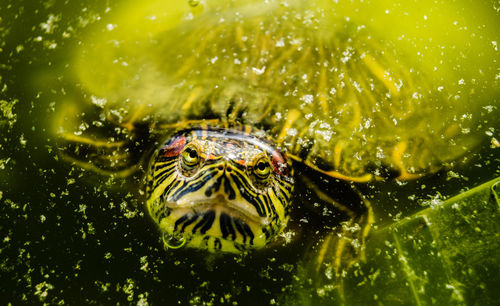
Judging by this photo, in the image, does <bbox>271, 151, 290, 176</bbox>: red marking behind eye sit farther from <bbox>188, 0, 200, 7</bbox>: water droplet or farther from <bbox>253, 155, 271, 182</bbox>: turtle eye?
<bbox>188, 0, 200, 7</bbox>: water droplet

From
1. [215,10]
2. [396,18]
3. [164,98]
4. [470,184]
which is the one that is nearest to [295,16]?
[215,10]

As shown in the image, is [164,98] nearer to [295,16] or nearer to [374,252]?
[295,16]

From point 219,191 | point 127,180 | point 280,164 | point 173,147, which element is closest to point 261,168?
point 219,191

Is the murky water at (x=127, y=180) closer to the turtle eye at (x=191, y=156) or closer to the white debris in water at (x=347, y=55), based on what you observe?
the white debris in water at (x=347, y=55)

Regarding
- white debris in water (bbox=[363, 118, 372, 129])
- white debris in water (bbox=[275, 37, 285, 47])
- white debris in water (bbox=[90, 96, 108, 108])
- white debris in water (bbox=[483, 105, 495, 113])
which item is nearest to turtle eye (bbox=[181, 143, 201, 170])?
white debris in water (bbox=[90, 96, 108, 108])

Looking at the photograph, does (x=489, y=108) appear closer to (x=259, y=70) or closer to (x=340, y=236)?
(x=340, y=236)

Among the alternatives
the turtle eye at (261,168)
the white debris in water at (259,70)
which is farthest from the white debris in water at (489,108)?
the turtle eye at (261,168)

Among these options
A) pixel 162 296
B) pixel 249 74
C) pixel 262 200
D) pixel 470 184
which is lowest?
pixel 162 296
